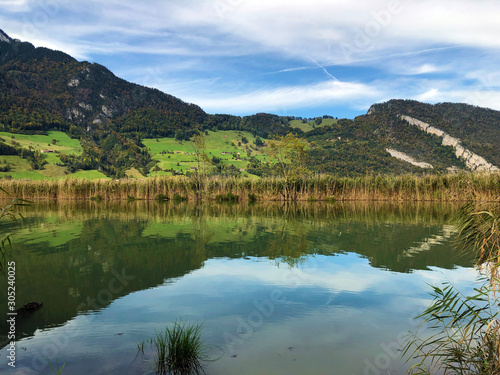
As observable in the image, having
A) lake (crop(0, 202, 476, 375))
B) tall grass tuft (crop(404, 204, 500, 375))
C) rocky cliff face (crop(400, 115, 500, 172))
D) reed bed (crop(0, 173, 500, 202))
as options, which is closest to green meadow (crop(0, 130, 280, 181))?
reed bed (crop(0, 173, 500, 202))

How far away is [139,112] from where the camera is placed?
192 m

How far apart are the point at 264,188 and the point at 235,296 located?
30.8 meters

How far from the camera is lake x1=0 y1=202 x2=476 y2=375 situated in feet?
13.9

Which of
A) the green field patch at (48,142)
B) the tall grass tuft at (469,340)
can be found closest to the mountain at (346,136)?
Answer: the green field patch at (48,142)

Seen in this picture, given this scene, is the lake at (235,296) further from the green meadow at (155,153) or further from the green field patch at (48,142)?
the green field patch at (48,142)

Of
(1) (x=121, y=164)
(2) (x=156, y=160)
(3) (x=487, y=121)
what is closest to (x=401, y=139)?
(3) (x=487, y=121)

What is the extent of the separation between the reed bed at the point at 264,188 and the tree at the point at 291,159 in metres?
0.15

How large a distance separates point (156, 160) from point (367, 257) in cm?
A: 12144

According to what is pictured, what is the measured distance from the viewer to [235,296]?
6660mm

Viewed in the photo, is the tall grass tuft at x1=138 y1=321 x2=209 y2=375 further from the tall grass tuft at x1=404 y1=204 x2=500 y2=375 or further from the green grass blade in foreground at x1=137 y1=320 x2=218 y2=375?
the tall grass tuft at x1=404 y1=204 x2=500 y2=375

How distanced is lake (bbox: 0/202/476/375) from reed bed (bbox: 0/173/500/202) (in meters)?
23.4

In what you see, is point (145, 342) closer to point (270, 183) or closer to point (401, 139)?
point (270, 183)

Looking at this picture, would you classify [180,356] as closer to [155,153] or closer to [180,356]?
[180,356]

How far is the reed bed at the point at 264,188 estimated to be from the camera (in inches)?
1356
